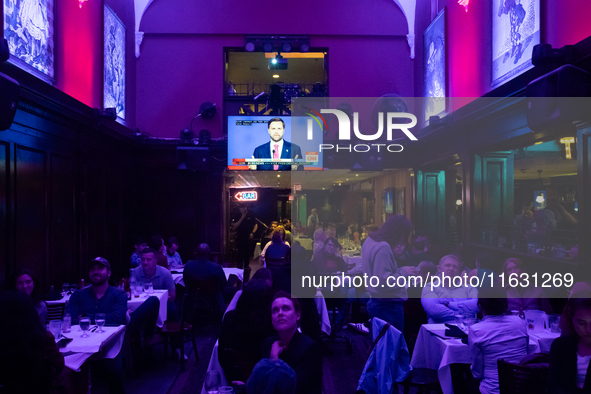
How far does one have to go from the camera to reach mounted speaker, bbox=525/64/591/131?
3.53 meters

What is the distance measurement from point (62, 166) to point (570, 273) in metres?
6.48

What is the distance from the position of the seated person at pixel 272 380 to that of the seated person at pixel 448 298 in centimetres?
252

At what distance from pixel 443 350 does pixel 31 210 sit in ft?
15.5

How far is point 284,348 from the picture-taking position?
229cm

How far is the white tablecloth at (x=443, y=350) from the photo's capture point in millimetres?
3188

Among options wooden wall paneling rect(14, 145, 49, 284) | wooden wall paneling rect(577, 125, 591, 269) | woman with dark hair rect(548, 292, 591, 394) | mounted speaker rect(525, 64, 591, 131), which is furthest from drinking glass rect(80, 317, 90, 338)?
wooden wall paneling rect(577, 125, 591, 269)

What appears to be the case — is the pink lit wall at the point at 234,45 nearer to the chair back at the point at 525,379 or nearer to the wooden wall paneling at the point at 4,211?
the wooden wall paneling at the point at 4,211

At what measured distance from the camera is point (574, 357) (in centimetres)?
229

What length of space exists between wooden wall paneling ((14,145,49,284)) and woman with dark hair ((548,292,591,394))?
505 cm

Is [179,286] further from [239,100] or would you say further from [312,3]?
[312,3]

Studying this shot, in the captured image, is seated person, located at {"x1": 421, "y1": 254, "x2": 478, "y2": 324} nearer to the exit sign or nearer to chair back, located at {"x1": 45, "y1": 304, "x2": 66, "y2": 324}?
chair back, located at {"x1": 45, "y1": 304, "x2": 66, "y2": 324}

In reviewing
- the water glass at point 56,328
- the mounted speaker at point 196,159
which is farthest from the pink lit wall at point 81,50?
the water glass at point 56,328

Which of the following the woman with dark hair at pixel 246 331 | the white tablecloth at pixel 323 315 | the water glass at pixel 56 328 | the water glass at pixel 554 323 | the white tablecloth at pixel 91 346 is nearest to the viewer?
the woman with dark hair at pixel 246 331

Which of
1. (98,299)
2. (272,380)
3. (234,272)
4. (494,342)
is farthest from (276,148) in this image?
(272,380)
